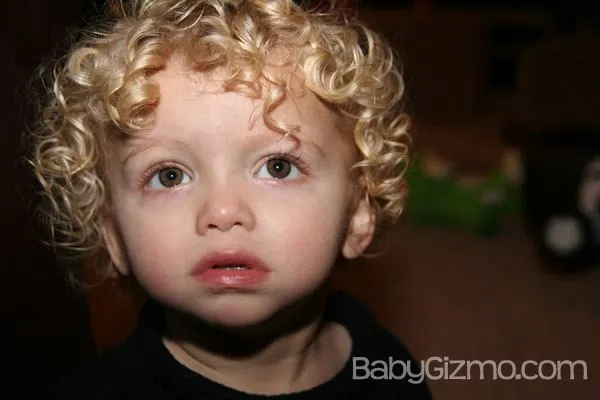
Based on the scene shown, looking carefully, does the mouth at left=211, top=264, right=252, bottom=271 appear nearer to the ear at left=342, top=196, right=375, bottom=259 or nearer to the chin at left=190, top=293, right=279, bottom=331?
the chin at left=190, top=293, right=279, bottom=331

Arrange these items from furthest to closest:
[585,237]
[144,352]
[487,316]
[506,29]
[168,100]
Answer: [506,29] < [585,237] < [487,316] < [144,352] < [168,100]

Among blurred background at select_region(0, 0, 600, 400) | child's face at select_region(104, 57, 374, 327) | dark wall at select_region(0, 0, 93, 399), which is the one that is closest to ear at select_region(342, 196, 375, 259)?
child's face at select_region(104, 57, 374, 327)

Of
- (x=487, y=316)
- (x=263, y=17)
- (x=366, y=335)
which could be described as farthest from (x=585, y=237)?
(x=263, y=17)

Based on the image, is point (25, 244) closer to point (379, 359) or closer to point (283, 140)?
point (283, 140)

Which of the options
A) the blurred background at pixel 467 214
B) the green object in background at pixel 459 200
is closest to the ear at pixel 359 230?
the blurred background at pixel 467 214

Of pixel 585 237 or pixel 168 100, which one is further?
pixel 585 237

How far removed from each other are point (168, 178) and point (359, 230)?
25cm

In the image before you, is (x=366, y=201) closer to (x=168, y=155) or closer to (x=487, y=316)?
(x=168, y=155)

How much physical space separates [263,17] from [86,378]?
1.40 feet

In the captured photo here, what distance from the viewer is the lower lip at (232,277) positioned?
707mm

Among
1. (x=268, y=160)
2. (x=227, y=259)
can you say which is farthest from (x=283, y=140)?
(x=227, y=259)

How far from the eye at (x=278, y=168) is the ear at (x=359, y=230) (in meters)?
0.15

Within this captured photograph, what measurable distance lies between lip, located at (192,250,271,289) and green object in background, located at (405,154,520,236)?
1079mm

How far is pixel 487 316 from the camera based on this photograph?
1.31 m
